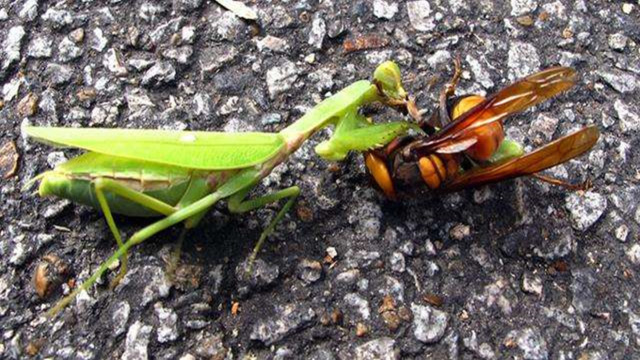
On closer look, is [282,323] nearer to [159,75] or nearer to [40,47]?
[159,75]

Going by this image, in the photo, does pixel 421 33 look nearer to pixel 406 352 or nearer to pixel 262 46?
pixel 262 46

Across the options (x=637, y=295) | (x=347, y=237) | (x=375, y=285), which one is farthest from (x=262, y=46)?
(x=637, y=295)

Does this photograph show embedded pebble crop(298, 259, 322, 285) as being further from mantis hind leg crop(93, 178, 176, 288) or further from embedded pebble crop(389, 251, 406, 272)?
mantis hind leg crop(93, 178, 176, 288)

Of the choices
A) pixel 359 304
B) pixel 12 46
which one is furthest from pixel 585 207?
pixel 12 46

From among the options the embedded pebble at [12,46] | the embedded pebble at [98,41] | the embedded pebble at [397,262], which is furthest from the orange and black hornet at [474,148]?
the embedded pebble at [12,46]

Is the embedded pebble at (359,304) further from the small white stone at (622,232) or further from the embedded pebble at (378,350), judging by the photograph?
the small white stone at (622,232)

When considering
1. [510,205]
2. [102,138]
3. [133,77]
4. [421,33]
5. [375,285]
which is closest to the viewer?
[102,138]
